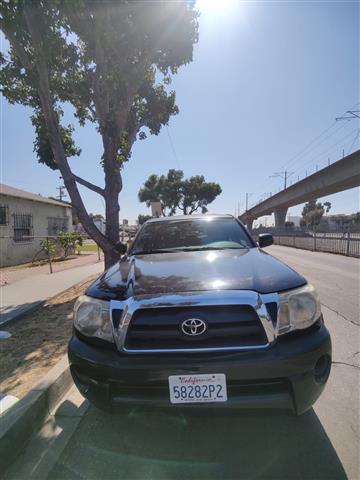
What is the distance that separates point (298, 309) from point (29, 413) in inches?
85.1

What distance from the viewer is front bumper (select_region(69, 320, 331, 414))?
2.11m

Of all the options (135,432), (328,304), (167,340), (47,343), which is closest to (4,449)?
(135,432)

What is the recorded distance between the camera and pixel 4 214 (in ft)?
51.8

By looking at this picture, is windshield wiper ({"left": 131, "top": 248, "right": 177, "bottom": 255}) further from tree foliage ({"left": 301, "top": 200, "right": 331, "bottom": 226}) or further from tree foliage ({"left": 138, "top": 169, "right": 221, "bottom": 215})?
tree foliage ({"left": 301, "top": 200, "right": 331, "bottom": 226})

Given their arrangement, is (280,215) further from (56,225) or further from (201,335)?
(201,335)

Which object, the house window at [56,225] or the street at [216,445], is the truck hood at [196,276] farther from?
the house window at [56,225]

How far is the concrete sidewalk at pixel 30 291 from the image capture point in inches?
243

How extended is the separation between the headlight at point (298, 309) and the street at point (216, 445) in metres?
0.56

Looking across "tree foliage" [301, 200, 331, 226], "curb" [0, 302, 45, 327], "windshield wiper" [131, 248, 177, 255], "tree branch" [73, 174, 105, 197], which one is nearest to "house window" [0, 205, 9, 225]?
"tree branch" [73, 174, 105, 197]

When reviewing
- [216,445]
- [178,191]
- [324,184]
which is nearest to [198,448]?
[216,445]

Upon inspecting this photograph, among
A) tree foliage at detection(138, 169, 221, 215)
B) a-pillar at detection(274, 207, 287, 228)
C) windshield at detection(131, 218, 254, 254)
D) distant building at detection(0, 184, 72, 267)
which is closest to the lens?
windshield at detection(131, 218, 254, 254)

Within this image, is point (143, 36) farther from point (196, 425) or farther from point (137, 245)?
point (196, 425)

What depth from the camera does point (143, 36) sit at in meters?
7.89

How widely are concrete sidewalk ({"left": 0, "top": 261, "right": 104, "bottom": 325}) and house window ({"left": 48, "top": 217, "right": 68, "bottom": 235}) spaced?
1009cm
